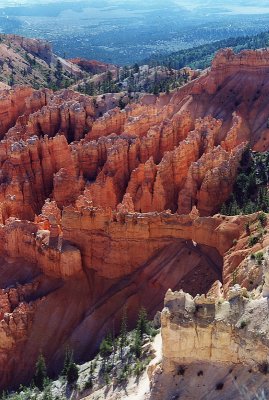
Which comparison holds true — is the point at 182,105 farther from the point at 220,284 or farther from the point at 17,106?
the point at 220,284

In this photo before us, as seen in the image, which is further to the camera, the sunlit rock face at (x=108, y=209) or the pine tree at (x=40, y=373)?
the sunlit rock face at (x=108, y=209)

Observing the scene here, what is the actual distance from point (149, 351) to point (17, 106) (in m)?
45.8

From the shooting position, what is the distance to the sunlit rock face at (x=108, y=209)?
124ft

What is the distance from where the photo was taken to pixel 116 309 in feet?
127

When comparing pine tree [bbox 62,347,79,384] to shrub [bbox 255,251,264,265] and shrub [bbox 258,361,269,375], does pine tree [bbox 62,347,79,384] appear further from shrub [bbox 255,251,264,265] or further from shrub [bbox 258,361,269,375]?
shrub [bbox 258,361,269,375]

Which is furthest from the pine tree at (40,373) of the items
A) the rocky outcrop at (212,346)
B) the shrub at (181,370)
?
the shrub at (181,370)

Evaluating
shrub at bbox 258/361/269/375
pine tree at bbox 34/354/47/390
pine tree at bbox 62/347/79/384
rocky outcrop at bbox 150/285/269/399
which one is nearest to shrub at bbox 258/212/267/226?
rocky outcrop at bbox 150/285/269/399

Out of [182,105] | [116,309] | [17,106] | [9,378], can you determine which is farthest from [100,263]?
[182,105]

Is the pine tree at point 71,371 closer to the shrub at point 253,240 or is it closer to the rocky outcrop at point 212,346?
the rocky outcrop at point 212,346

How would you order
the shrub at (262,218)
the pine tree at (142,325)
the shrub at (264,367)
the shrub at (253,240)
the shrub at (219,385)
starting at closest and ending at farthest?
the shrub at (264,367) < the shrub at (219,385) < the pine tree at (142,325) < the shrub at (253,240) < the shrub at (262,218)

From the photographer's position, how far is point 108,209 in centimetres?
4044

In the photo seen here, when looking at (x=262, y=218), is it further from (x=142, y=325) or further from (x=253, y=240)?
(x=142, y=325)

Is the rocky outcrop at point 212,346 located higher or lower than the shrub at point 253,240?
lower

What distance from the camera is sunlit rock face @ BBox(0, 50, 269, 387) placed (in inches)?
1489
